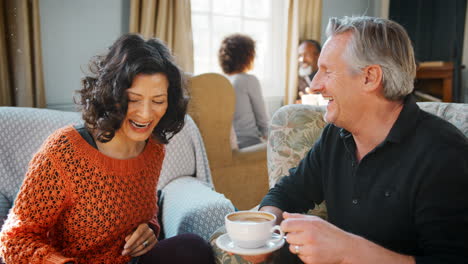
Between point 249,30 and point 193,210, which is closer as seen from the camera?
point 193,210

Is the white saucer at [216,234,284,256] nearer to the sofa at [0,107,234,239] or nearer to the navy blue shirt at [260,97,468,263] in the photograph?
the navy blue shirt at [260,97,468,263]

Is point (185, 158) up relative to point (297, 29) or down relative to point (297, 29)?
down

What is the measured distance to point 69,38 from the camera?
271cm

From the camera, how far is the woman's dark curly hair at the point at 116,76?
3.52ft

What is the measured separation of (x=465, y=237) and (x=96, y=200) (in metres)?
0.89

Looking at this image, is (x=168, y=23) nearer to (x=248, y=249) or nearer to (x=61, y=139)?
(x=61, y=139)

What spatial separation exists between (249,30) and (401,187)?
3354 mm

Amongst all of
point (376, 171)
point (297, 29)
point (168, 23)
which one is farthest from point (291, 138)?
point (297, 29)

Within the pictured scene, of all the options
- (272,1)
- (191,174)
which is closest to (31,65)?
(191,174)

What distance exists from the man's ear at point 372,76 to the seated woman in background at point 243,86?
1945mm

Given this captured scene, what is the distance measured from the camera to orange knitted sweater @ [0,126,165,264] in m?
0.94

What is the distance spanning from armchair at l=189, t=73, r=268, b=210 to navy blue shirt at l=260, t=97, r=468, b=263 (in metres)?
1.09

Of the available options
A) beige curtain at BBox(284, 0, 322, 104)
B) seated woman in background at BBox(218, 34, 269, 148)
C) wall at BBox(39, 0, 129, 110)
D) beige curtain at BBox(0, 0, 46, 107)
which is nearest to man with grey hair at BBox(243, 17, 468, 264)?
seated woman in background at BBox(218, 34, 269, 148)

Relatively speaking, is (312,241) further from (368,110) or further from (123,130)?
(123,130)
